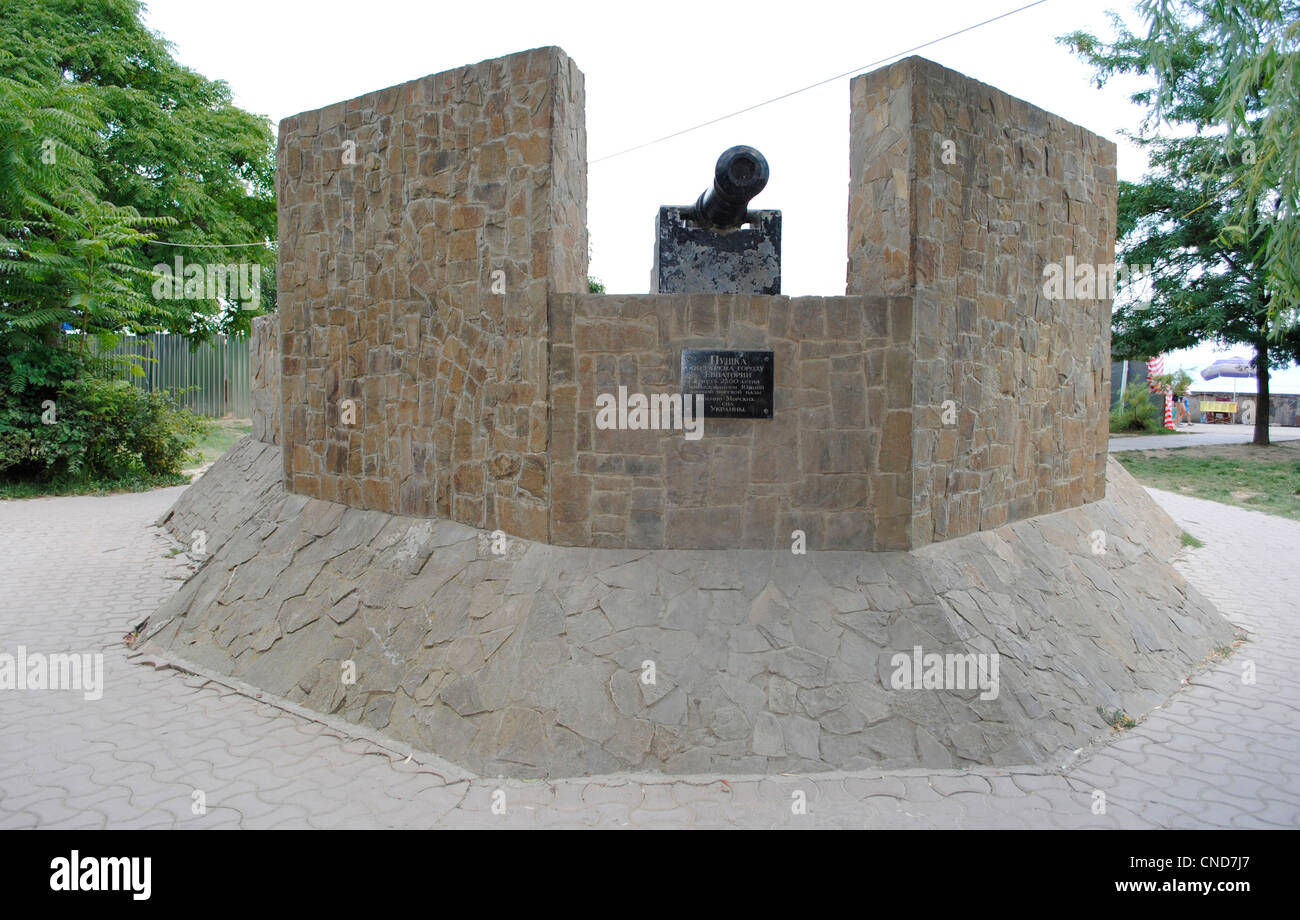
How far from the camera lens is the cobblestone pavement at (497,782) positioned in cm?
404

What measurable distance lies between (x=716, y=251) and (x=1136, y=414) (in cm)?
2504

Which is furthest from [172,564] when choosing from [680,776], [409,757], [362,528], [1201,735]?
[1201,735]

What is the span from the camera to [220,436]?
817 inches

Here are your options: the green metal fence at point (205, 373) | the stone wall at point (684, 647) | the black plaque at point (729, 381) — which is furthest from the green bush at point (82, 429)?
the black plaque at point (729, 381)

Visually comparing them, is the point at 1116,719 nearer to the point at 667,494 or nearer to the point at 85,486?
the point at 667,494

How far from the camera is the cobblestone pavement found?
404 centimetres

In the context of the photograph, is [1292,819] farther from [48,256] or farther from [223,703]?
[48,256]

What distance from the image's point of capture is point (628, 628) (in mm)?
5098

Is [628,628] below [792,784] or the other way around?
the other way around

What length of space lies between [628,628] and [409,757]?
145 centimetres

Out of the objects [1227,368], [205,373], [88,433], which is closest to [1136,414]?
[1227,368]

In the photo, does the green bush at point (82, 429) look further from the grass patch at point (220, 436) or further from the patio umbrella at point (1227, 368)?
the patio umbrella at point (1227, 368)

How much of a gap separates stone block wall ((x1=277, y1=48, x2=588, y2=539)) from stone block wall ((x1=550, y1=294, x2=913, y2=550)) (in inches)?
11.5

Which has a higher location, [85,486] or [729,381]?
[729,381]
